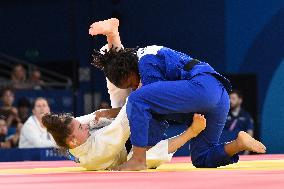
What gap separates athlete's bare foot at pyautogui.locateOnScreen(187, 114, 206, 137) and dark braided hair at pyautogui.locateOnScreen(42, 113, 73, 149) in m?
0.81

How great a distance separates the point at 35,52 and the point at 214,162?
1107 centimetres

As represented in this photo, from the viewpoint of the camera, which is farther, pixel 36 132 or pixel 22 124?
pixel 22 124

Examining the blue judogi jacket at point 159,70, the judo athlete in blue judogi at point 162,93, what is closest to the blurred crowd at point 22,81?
the judo athlete in blue judogi at point 162,93

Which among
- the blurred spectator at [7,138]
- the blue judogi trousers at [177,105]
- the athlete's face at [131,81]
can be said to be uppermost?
the athlete's face at [131,81]

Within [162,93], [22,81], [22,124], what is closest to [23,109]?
[22,124]

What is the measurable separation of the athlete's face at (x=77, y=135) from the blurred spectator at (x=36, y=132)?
4019 mm

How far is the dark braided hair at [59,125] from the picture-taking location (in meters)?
5.86

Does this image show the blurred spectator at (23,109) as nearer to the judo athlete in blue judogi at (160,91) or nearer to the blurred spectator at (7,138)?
the blurred spectator at (7,138)

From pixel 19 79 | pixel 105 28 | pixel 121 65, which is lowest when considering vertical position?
pixel 121 65

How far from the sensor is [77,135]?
5.91m

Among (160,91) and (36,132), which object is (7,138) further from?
(160,91)

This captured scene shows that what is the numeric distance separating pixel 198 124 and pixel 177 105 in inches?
13.4

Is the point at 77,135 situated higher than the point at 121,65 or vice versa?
the point at 121,65
